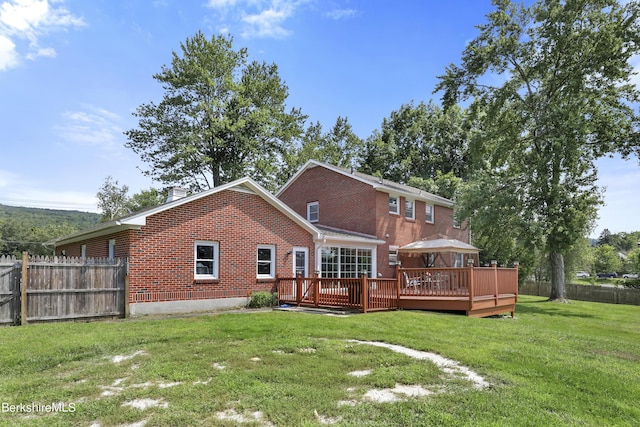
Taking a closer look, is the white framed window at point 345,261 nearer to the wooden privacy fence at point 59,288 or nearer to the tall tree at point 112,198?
the wooden privacy fence at point 59,288

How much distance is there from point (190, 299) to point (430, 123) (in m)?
35.2

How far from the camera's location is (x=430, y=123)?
1658 inches

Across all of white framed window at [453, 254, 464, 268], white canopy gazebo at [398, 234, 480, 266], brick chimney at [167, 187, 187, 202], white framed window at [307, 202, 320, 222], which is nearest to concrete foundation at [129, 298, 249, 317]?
brick chimney at [167, 187, 187, 202]

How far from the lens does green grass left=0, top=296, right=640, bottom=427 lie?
439cm

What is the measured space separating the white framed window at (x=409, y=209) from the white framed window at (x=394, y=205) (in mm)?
855

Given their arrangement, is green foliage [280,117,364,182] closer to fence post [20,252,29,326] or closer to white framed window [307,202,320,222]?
white framed window [307,202,320,222]

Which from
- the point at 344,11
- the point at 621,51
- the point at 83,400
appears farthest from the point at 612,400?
the point at 621,51

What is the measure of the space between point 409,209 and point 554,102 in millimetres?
9522

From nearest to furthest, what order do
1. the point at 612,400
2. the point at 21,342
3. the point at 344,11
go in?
1. the point at 612,400
2. the point at 21,342
3. the point at 344,11

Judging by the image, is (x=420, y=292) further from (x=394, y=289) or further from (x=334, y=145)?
(x=334, y=145)

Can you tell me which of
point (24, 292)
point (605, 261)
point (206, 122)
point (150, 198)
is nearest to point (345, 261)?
point (24, 292)

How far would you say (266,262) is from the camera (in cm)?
1580

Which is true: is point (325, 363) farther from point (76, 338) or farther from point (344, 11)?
point (344, 11)

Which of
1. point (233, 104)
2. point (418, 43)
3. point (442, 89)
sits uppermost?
point (233, 104)
